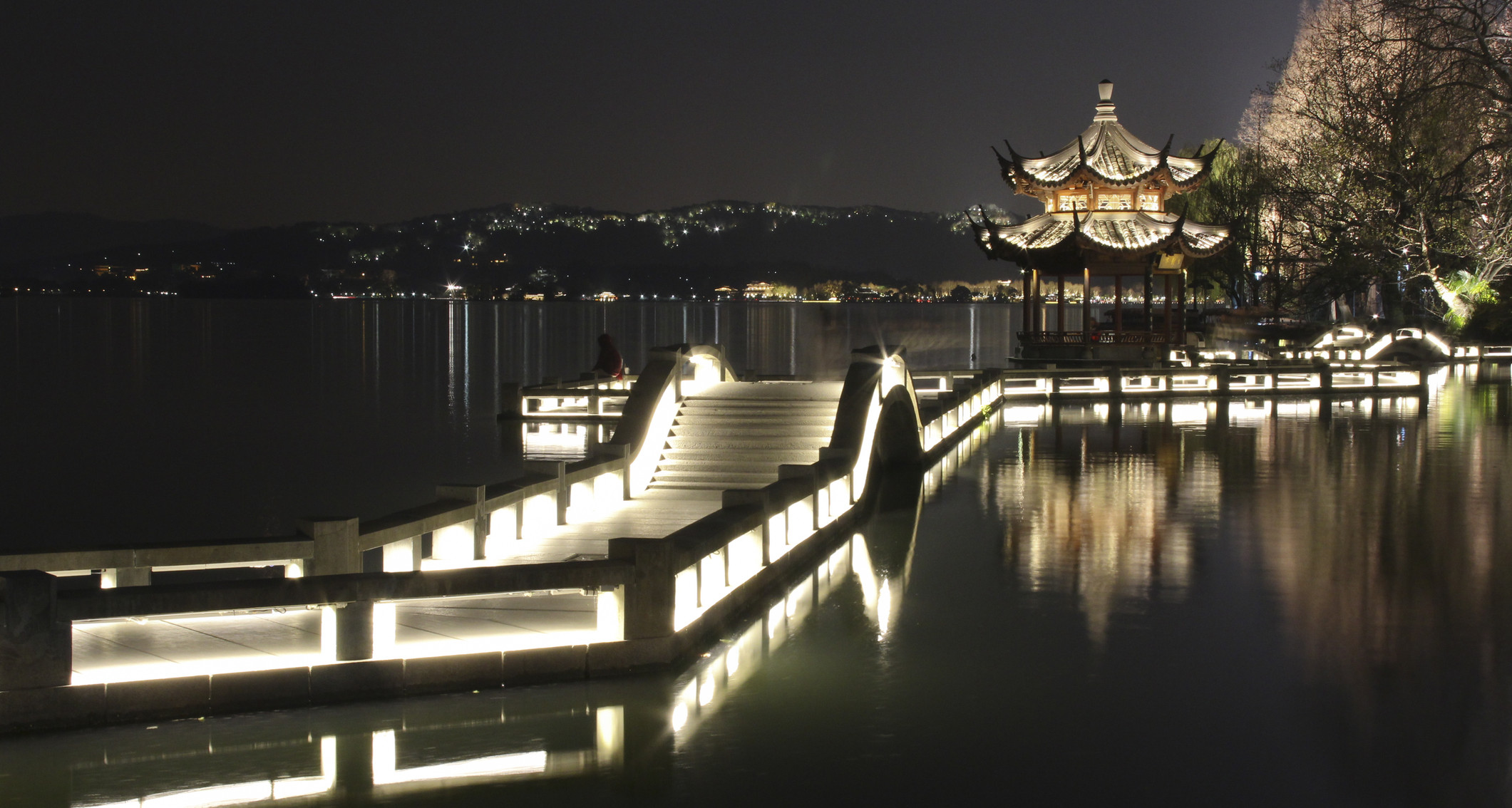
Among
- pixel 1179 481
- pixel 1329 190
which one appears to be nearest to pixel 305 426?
pixel 1179 481

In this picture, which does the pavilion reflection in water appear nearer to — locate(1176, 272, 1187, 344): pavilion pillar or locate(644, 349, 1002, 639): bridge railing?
locate(644, 349, 1002, 639): bridge railing

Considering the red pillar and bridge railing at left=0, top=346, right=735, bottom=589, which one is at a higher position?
the red pillar

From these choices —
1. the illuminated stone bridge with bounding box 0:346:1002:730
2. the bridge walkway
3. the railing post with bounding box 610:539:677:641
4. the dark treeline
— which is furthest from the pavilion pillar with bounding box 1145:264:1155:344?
the railing post with bounding box 610:539:677:641

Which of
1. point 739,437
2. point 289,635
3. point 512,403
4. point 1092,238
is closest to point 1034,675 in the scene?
point 289,635

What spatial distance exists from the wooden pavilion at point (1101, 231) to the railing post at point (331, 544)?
1363 inches

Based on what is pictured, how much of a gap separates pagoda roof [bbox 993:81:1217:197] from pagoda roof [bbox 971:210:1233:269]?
3.82 feet

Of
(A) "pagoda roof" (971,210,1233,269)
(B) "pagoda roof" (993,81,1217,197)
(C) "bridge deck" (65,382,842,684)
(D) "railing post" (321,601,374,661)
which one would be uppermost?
(B) "pagoda roof" (993,81,1217,197)

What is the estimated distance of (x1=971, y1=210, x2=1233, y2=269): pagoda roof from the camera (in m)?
42.2

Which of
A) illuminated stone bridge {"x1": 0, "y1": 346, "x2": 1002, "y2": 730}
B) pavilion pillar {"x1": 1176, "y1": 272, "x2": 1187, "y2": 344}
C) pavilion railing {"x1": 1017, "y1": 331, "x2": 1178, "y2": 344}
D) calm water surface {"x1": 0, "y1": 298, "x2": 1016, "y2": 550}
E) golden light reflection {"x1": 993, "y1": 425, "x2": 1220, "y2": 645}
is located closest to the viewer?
illuminated stone bridge {"x1": 0, "y1": 346, "x2": 1002, "y2": 730}

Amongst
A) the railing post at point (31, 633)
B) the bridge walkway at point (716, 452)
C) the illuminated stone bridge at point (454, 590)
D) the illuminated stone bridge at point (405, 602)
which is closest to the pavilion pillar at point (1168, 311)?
the bridge walkway at point (716, 452)

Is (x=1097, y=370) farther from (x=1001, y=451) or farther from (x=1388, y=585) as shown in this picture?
(x=1388, y=585)

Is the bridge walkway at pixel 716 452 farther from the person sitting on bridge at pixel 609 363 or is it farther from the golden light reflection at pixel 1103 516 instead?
the person sitting on bridge at pixel 609 363

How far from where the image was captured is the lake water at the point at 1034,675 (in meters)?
7.52

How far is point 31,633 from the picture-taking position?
785 cm
